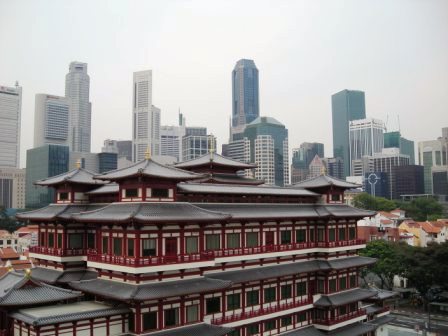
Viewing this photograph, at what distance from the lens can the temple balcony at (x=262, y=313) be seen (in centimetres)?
3638

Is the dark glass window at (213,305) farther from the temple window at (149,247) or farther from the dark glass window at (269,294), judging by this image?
the temple window at (149,247)

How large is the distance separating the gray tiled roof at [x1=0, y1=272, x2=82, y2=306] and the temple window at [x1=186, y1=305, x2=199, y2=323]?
25.9 feet

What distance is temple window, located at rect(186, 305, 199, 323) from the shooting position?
3272 cm

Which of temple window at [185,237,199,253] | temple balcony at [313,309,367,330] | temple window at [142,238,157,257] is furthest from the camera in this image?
temple balcony at [313,309,367,330]

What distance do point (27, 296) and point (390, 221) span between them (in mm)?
93529

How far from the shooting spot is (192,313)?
33031 millimetres

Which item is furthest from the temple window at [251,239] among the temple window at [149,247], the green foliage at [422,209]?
the green foliage at [422,209]

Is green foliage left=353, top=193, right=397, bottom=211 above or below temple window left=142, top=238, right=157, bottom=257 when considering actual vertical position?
above

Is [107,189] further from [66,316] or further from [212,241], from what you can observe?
[66,316]

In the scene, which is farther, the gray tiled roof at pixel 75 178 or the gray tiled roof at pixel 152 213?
the gray tiled roof at pixel 75 178

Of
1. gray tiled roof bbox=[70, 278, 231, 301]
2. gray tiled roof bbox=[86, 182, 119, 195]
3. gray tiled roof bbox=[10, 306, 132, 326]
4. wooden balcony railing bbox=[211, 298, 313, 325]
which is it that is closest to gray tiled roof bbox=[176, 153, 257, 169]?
gray tiled roof bbox=[86, 182, 119, 195]

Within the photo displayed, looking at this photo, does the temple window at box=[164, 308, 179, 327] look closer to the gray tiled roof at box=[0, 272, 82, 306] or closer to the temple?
the temple

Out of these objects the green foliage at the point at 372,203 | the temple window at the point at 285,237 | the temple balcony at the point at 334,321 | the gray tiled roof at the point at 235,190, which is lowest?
the temple balcony at the point at 334,321

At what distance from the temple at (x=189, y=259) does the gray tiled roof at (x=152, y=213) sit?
0.30 ft
